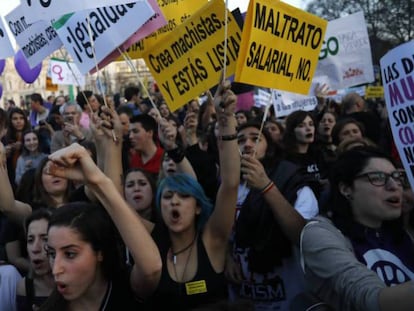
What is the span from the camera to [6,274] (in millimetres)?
2793

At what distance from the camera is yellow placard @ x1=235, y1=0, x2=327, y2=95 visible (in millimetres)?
3686

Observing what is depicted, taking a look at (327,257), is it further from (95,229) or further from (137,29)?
(137,29)

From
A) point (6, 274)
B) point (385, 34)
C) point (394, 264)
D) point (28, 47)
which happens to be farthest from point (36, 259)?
point (385, 34)

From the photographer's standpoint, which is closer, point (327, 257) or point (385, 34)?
point (327, 257)

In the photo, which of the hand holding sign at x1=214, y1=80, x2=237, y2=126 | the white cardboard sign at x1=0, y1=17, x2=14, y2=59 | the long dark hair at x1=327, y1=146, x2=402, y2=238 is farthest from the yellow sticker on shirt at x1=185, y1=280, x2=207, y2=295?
the white cardboard sign at x1=0, y1=17, x2=14, y2=59

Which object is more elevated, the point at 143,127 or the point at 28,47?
the point at 28,47

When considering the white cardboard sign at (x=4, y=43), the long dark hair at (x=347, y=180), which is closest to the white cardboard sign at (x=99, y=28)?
the white cardboard sign at (x=4, y=43)

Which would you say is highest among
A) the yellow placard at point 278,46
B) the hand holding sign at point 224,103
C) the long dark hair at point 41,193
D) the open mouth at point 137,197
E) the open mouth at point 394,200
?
the yellow placard at point 278,46

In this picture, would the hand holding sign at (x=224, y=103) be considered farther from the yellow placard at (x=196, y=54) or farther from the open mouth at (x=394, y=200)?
the open mouth at (x=394, y=200)

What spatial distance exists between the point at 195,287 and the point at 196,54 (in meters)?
2.02

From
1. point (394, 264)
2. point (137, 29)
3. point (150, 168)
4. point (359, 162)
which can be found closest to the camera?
point (394, 264)

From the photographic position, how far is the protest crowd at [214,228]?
2301 mm

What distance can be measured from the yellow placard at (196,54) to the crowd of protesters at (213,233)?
Result: 17.1 inches

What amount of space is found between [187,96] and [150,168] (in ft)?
3.56
